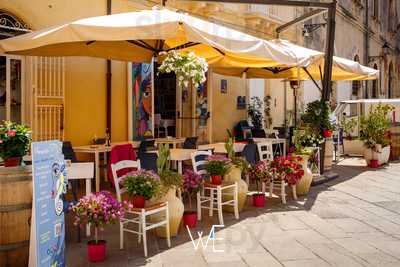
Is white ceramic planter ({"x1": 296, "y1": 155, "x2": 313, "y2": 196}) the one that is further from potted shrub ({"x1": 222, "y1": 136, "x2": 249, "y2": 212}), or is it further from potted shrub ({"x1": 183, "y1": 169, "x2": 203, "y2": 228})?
potted shrub ({"x1": 183, "y1": 169, "x2": 203, "y2": 228})

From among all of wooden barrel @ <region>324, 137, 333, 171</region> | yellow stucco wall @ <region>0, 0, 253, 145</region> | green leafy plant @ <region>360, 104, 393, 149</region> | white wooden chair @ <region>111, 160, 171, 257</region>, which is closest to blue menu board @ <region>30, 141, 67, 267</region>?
white wooden chair @ <region>111, 160, 171, 257</region>

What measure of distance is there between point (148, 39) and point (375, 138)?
7.46m

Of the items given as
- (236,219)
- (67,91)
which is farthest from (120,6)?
(236,219)

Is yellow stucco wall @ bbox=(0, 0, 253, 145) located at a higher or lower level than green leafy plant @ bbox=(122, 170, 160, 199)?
higher

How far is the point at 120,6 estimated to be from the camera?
9.62 m

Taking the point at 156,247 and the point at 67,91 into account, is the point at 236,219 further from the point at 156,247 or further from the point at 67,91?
the point at 67,91

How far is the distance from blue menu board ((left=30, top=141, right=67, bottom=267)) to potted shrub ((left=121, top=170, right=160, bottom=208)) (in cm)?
87

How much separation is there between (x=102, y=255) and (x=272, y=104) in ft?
38.3

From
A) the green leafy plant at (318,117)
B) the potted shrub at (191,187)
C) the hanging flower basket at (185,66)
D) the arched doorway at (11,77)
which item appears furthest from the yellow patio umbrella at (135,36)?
the green leafy plant at (318,117)

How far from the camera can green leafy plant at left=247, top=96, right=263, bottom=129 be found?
14305mm

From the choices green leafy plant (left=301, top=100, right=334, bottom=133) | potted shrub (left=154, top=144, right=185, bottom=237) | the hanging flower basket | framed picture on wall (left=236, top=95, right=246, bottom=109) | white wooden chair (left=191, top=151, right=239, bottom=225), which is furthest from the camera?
framed picture on wall (left=236, top=95, right=246, bottom=109)

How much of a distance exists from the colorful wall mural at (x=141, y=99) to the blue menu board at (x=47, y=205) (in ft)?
19.7

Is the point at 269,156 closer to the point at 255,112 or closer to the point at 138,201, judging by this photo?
the point at 138,201

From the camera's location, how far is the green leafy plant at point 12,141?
3.96 meters
